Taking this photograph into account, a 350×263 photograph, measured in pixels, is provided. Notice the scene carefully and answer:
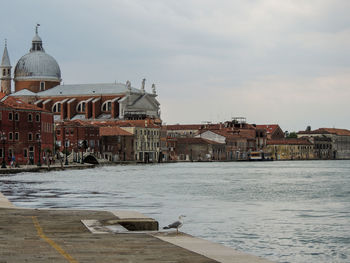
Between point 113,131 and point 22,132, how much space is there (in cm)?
4653

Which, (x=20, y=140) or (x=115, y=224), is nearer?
(x=115, y=224)

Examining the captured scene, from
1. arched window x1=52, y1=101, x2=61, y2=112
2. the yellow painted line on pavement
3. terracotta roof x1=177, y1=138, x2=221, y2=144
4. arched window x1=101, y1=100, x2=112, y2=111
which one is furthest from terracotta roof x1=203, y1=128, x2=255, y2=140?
the yellow painted line on pavement

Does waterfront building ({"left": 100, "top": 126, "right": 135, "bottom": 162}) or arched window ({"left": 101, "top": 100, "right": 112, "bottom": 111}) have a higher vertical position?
arched window ({"left": 101, "top": 100, "right": 112, "bottom": 111})

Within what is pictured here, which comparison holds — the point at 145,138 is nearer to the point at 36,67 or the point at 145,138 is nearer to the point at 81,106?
the point at 81,106

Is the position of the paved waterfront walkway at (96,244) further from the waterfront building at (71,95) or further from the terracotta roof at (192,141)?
the terracotta roof at (192,141)

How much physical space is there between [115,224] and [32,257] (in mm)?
4925

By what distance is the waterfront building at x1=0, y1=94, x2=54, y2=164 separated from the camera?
8625 cm

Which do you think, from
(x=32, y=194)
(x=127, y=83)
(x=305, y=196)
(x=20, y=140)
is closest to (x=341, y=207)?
(x=305, y=196)

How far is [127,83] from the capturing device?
15212 cm

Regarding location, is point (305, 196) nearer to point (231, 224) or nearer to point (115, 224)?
point (231, 224)

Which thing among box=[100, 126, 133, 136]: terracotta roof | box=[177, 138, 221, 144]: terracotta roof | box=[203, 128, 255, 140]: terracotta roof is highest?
box=[203, 128, 255, 140]: terracotta roof

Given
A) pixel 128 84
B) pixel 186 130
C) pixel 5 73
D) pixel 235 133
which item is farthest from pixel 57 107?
pixel 235 133

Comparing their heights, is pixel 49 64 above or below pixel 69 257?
above

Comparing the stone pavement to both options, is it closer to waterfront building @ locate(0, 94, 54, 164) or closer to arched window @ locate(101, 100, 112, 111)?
waterfront building @ locate(0, 94, 54, 164)
